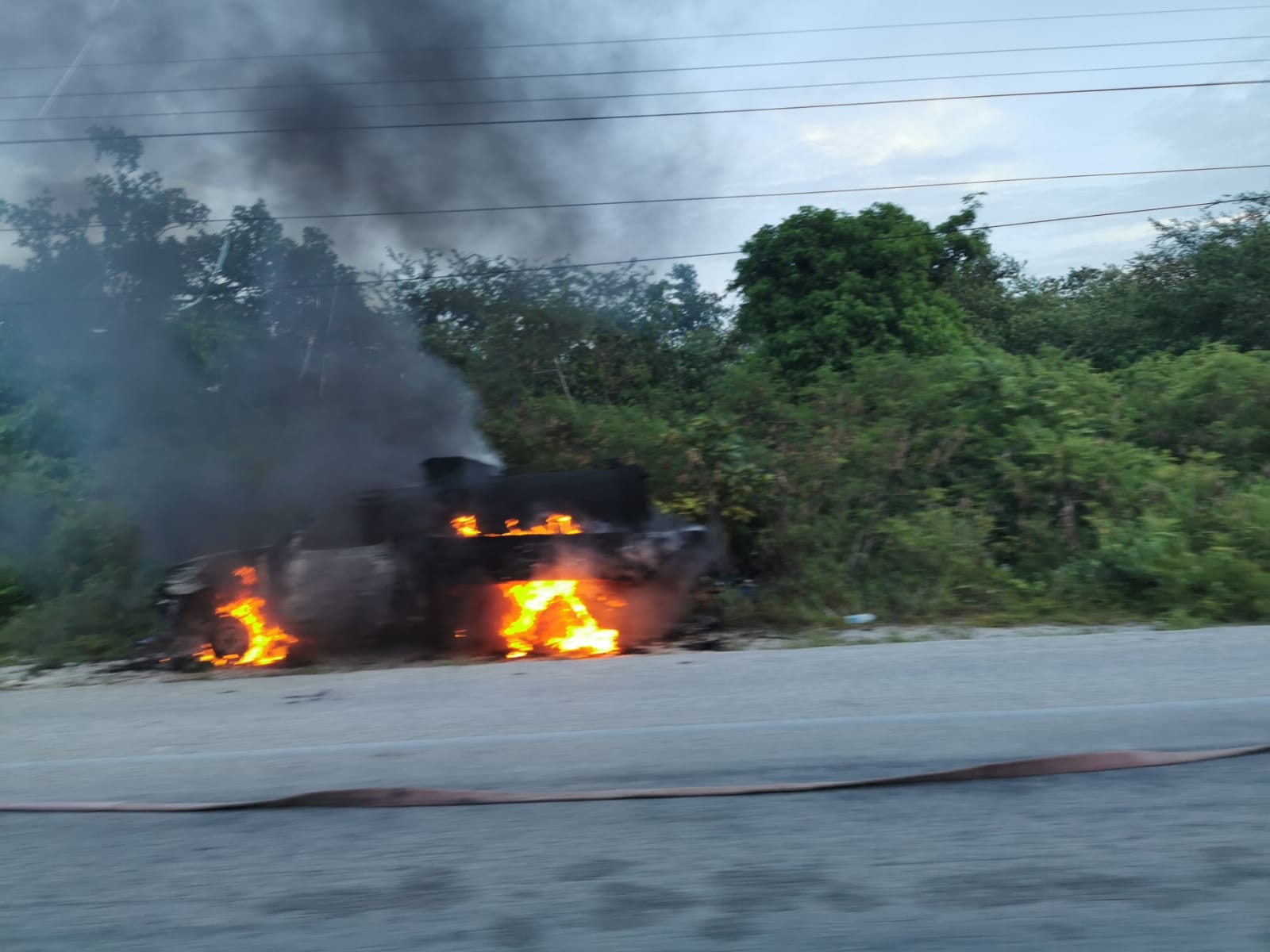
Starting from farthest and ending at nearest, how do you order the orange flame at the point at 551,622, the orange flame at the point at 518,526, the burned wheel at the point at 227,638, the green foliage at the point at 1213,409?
1. the green foliage at the point at 1213,409
2. the orange flame at the point at 518,526
3. the burned wheel at the point at 227,638
4. the orange flame at the point at 551,622

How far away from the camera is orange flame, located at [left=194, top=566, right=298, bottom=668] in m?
7.81

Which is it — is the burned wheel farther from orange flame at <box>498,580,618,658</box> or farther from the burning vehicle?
orange flame at <box>498,580,618,658</box>

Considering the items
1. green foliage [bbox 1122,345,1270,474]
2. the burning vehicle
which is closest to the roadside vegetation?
green foliage [bbox 1122,345,1270,474]

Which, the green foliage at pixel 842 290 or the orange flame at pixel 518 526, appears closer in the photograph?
the orange flame at pixel 518 526

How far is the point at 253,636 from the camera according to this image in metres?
7.95

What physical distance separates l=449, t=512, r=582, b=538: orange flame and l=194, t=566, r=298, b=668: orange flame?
1627mm

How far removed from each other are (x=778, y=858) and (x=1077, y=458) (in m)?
8.19

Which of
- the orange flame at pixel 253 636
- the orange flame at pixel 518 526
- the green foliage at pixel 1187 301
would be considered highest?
the green foliage at pixel 1187 301

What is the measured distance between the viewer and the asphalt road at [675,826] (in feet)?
9.43

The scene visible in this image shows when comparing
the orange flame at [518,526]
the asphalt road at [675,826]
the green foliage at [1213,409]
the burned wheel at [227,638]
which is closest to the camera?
the asphalt road at [675,826]

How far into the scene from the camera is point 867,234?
15.8m

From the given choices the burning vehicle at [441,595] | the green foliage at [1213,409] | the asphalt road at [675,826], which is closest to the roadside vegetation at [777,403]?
the green foliage at [1213,409]

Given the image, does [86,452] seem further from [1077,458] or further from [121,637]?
[1077,458]

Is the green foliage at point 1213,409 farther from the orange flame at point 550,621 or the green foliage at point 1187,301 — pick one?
the orange flame at point 550,621
